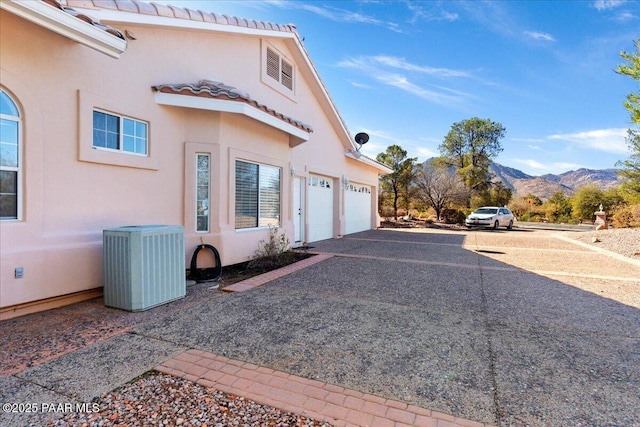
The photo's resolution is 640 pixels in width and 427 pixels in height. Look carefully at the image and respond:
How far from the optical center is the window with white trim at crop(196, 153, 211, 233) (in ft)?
26.0

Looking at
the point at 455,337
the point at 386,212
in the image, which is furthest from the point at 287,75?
the point at 386,212

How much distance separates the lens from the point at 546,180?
92.4 meters

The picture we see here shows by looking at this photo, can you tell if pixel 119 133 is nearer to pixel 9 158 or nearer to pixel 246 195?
pixel 9 158

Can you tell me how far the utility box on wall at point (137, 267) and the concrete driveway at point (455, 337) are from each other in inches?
32.8

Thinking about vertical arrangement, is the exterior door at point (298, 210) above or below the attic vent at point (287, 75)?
below

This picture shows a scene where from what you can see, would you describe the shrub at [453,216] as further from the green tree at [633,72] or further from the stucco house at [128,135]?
the stucco house at [128,135]

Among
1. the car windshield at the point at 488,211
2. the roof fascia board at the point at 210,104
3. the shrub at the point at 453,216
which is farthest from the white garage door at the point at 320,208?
the shrub at the point at 453,216

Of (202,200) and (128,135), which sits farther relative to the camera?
(202,200)

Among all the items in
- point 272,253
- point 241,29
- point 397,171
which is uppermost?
point 241,29

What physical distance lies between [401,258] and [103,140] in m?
8.79

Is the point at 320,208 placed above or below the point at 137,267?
above

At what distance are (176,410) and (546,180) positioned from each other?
113 meters

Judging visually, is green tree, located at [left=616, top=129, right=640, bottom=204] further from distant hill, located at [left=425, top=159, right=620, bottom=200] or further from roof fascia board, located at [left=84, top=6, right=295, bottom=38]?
roof fascia board, located at [left=84, top=6, right=295, bottom=38]

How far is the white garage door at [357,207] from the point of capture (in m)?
17.4
